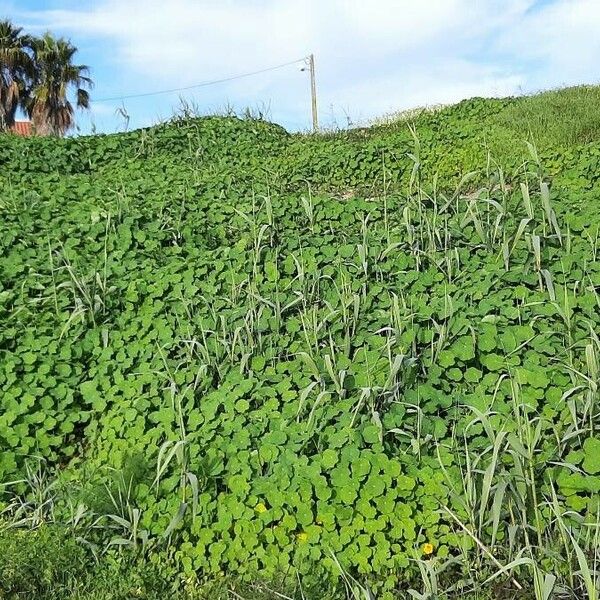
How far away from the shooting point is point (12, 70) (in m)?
25.5

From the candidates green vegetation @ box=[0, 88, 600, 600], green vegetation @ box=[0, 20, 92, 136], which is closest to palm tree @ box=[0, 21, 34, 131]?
green vegetation @ box=[0, 20, 92, 136]

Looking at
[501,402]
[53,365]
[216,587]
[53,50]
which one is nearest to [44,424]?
[53,365]

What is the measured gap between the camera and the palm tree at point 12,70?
994 inches

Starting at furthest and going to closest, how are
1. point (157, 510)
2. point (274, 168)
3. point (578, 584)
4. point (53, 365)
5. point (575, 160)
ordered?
point (274, 168) < point (575, 160) < point (53, 365) < point (157, 510) < point (578, 584)

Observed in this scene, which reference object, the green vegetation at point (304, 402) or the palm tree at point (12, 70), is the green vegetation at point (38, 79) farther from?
the green vegetation at point (304, 402)

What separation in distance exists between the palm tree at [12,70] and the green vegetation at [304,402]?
21.9 metres

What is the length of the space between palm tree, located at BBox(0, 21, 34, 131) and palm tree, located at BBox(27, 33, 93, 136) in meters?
0.28

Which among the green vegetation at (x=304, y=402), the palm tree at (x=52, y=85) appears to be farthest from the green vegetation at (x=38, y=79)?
the green vegetation at (x=304, y=402)

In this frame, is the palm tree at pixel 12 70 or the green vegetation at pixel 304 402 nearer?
the green vegetation at pixel 304 402

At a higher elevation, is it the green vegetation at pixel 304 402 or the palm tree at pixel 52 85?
the palm tree at pixel 52 85

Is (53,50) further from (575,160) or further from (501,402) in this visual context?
(501,402)

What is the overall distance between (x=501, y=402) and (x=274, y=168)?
6.12 m

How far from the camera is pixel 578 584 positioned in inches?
104

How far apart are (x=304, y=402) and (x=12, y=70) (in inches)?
1029
